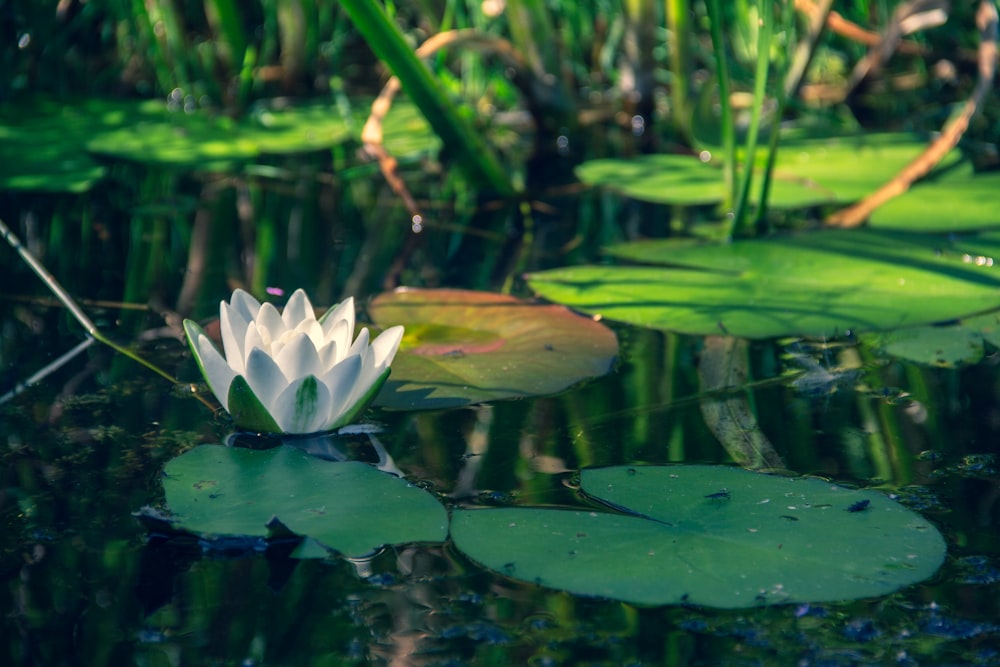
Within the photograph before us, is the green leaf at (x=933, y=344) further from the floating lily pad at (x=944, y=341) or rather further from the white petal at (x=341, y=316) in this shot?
the white petal at (x=341, y=316)

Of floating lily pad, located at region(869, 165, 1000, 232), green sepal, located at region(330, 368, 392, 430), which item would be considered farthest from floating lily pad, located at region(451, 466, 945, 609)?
floating lily pad, located at region(869, 165, 1000, 232)

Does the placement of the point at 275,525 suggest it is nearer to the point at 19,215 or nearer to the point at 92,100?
the point at 19,215

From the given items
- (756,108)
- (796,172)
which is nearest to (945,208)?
(796,172)

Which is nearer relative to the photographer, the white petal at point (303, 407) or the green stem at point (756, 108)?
the white petal at point (303, 407)

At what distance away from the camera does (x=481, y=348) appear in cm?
170

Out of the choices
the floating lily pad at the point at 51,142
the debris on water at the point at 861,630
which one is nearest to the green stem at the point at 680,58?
the floating lily pad at the point at 51,142

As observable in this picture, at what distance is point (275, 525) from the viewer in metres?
1.15

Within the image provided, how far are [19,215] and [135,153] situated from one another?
1.65ft

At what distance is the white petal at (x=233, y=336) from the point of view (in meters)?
1.42

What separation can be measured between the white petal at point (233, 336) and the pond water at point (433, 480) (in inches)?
3.9

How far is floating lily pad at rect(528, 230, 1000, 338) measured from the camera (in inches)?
71.9

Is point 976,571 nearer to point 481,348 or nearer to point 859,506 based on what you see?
point 859,506

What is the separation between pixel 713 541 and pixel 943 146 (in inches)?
75.6

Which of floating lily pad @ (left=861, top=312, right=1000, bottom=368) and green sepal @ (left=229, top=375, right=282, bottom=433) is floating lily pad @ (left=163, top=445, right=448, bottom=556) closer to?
green sepal @ (left=229, top=375, right=282, bottom=433)
